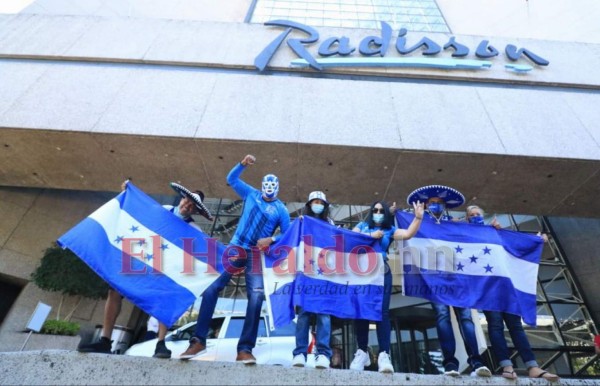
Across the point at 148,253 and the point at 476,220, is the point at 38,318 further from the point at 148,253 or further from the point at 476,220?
the point at 476,220

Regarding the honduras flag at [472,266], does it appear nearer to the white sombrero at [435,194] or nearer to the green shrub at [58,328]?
the white sombrero at [435,194]

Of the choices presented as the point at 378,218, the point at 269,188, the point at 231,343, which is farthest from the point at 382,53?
the point at 231,343

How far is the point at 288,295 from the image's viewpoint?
11.0 feet

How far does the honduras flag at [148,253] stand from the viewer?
321cm

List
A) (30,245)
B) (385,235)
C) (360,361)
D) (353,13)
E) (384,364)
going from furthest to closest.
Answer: (353,13) → (30,245) → (385,235) → (360,361) → (384,364)

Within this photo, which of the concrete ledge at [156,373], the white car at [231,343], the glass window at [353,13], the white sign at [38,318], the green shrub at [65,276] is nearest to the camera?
the concrete ledge at [156,373]

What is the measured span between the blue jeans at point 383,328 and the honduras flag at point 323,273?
5cm

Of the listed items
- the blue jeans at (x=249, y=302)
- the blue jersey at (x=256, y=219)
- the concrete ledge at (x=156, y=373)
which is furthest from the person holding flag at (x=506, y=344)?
the blue jersey at (x=256, y=219)

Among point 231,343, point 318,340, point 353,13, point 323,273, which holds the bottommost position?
point 318,340

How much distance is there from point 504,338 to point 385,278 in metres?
1.29

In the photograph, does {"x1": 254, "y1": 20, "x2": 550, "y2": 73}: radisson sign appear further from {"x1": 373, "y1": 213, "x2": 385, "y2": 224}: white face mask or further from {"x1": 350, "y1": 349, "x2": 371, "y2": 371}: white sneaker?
{"x1": 350, "y1": 349, "x2": 371, "y2": 371}: white sneaker

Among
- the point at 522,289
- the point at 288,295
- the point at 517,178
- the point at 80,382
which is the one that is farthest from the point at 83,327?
the point at 517,178

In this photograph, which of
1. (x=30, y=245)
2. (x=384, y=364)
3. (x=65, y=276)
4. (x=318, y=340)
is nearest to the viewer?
(x=384, y=364)

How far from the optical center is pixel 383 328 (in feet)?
10.8
